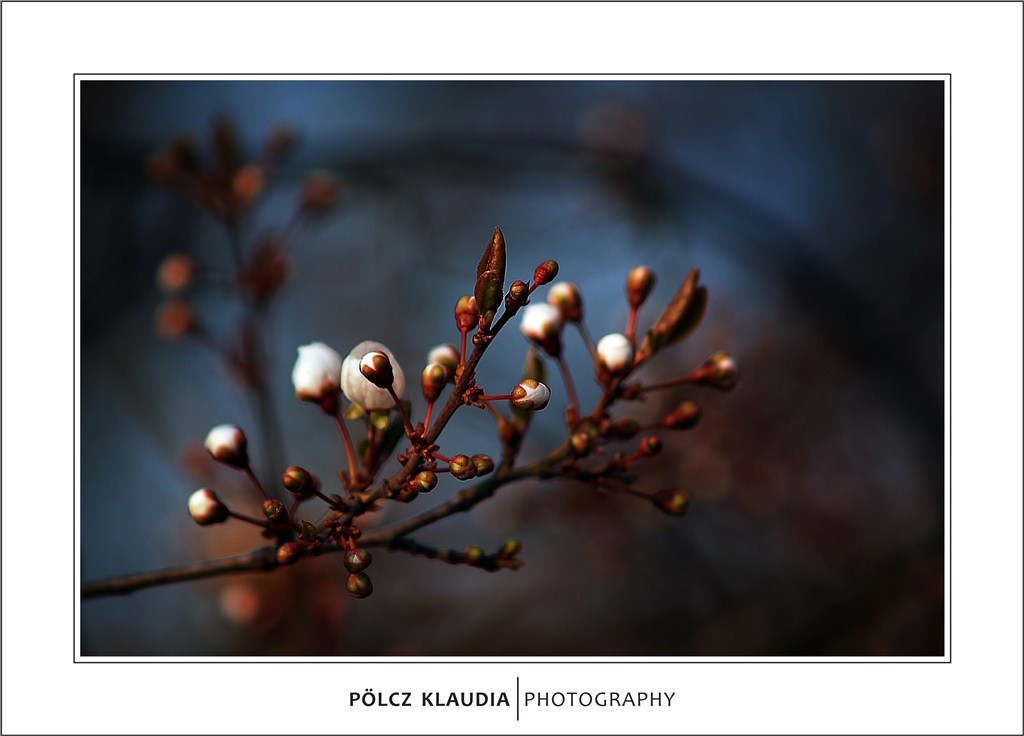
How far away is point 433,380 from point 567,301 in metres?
0.31

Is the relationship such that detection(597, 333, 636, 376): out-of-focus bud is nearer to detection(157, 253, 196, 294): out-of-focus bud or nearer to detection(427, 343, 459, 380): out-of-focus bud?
detection(427, 343, 459, 380): out-of-focus bud

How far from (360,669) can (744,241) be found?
1.87m

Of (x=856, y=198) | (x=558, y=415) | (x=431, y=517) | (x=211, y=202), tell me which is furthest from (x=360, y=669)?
(x=856, y=198)

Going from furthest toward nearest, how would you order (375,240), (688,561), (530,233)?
(375,240) → (530,233) → (688,561)

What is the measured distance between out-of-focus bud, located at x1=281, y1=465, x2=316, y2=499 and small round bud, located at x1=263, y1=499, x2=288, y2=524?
5 cm

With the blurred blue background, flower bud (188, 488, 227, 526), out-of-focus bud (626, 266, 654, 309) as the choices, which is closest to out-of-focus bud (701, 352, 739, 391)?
out-of-focus bud (626, 266, 654, 309)

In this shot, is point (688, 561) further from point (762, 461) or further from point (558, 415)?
point (558, 415)

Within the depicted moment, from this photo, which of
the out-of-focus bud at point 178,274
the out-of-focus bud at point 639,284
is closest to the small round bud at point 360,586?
the out-of-focus bud at point 639,284

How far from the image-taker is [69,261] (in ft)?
5.38

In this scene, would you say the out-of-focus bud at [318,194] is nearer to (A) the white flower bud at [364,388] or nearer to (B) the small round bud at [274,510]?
(A) the white flower bud at [364,388]

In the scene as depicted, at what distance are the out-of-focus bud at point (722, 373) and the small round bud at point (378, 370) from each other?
47 centimetres

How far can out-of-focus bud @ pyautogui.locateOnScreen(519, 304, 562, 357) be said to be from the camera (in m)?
1.10

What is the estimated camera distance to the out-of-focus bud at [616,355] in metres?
1.00

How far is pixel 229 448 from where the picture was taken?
101 cm
